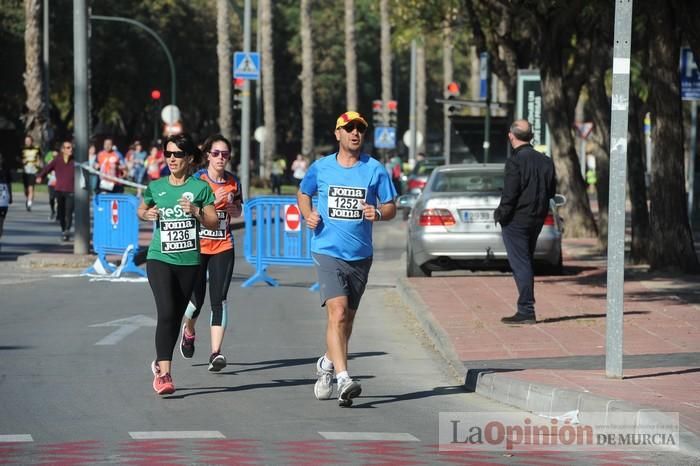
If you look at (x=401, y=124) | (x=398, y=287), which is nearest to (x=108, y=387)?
(x=398, y=287)

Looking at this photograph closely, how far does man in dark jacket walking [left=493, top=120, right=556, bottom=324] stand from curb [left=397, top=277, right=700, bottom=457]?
190 centimetres

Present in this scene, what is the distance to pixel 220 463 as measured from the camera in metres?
7.32

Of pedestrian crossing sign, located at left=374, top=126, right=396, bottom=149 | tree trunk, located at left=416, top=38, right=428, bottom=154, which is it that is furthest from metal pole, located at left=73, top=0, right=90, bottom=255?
tree trunk, located at left=416, top=38, right=428, bottom=154

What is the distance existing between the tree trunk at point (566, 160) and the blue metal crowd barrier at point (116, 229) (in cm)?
885

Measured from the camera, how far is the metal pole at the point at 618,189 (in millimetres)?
9898

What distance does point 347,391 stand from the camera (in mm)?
9227

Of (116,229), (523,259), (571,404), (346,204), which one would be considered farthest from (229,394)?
(116,229)

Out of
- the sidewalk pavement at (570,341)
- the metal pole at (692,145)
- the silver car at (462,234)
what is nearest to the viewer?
the sidewalk pavement at (570,341)

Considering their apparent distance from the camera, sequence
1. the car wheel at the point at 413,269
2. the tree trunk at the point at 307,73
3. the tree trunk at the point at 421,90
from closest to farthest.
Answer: the car wheel at the point at 413,269 → the tree trunk at the point at 307,73 → the tree trunk at the point at 421,90

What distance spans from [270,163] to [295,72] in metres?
37.1

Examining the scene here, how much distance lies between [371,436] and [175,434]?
3.63ft

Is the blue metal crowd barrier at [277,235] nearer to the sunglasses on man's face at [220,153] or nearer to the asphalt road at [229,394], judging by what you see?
the asphalt road at [229,394]

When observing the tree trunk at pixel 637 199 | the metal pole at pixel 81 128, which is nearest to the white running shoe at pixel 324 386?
the tree trunk at pixel 637 199

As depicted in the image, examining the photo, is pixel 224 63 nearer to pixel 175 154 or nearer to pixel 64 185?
pixel 64 185
